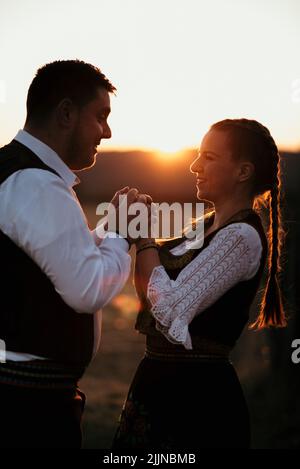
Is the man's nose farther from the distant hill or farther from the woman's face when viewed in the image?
the distant hill

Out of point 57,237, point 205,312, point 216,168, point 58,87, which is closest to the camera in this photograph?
point 57,237

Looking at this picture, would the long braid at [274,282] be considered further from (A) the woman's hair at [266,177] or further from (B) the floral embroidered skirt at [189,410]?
(B) the floral embroidered skirt at [189,410]

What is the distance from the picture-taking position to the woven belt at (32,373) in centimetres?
239

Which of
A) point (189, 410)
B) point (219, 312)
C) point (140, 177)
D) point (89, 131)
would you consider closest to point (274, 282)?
point (219, 312)

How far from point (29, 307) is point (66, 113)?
68cm

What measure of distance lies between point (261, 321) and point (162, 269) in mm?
592

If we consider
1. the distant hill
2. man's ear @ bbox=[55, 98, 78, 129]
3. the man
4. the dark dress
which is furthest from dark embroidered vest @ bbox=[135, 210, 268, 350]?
the distant hill

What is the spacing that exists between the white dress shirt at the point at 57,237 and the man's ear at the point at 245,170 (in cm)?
88

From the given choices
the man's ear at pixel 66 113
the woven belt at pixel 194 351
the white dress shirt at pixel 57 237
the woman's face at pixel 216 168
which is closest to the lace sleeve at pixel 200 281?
the woven belt at pixel 194 351

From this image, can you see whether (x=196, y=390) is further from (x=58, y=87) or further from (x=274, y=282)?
(x=58, y=87)

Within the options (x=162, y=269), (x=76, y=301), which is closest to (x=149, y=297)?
(x=162, y=269)

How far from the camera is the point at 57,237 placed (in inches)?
87.6

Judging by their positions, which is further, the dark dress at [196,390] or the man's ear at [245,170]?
the man's ear at [245,170]

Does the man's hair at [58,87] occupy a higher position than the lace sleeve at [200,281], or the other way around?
the man's hair at [58,87]
